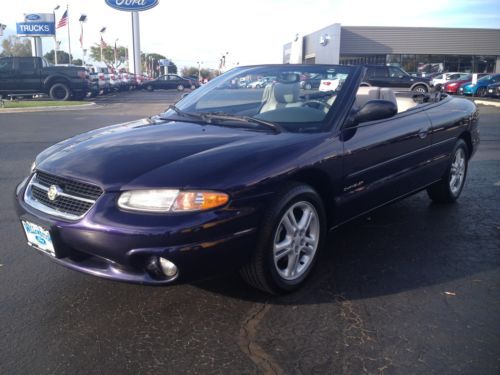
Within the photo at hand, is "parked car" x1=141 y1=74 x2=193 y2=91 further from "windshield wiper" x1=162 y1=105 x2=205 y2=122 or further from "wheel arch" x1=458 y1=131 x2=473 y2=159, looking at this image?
"windshield wiper" x1=162 y1=105 x2=205 y2=122

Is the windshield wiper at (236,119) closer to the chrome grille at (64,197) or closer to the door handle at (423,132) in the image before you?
the chrome grille at (64,197)

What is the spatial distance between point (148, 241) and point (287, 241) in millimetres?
973

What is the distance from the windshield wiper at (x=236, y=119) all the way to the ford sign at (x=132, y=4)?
4516 cm

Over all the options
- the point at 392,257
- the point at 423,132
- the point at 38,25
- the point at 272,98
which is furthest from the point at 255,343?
the point at 38,25

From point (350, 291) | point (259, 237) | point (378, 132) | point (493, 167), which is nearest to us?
point (259, 237)

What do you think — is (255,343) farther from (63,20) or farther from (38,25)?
(63,20)

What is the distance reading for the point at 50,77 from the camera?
66.5 ft

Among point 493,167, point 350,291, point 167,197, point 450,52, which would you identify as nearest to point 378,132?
point 350,291

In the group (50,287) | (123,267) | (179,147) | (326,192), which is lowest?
(50,287)

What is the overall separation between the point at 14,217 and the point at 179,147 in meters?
2.55

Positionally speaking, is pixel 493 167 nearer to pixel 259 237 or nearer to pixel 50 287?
pixel 259 237

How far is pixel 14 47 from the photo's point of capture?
247 ft

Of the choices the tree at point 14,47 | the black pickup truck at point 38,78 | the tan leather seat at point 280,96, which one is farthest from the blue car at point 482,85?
the tree at point 14,47

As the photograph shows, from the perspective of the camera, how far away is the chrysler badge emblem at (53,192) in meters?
2.80
